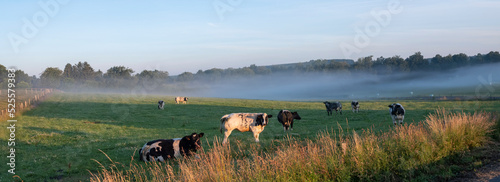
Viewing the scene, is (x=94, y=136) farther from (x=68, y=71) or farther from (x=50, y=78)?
(x=68, y=71)

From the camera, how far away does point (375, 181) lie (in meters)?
10.0

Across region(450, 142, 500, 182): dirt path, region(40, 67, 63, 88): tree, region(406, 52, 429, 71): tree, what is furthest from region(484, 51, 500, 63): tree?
region(40, 67, 63, 88): tree

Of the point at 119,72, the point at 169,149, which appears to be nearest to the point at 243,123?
the point at 169,149

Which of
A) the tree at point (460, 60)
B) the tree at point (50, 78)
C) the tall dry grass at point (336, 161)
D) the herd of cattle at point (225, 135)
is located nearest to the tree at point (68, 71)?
the tree at point (50, 78)

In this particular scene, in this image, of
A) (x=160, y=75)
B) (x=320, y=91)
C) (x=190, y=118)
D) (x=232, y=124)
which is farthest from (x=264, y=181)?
(x=320, y=91)

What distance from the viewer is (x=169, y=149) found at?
49.6 ft

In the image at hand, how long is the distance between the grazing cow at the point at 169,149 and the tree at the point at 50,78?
433 feet

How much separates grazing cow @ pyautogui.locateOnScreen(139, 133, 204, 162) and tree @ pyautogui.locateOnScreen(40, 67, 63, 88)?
132 meters

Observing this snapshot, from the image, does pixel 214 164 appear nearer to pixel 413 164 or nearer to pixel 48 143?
pixel 413 164

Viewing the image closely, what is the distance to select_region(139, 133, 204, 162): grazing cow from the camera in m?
14.9

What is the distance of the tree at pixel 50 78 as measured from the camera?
128000mm

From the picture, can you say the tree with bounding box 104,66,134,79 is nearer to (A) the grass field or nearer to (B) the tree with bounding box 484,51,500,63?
(A) the grass field

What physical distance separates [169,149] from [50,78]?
137m

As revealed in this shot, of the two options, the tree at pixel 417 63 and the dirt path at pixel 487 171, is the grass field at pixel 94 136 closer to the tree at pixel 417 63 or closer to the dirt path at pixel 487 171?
the dirt path at pixel 487 171
